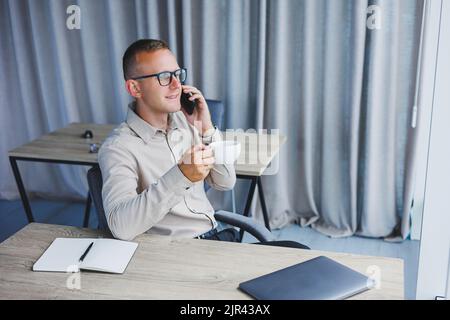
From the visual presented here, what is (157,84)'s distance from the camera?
1.85 meters

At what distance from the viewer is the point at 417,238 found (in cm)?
311

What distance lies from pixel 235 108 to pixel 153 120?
1.42 metres

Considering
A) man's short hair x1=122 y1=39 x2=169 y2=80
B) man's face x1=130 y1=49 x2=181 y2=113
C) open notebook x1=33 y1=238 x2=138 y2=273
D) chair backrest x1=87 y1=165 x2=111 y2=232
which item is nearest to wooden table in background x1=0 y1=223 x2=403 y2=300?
open notebook x1=33 y1=238 x2=138 y2=273

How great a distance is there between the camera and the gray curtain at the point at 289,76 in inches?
116

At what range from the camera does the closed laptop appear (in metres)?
1.27

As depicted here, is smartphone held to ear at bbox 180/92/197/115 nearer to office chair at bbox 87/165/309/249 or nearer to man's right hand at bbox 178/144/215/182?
office chair at bbox 87/165/309/249

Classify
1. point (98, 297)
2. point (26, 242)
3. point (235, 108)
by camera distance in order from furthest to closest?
point (235, 108)
point (26, 242)
point (98, 297)

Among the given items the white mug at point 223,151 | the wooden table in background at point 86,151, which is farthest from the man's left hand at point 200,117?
the wooden table in background at point 86,151

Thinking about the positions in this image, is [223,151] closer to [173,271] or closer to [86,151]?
[173,271]

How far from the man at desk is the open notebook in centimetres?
6

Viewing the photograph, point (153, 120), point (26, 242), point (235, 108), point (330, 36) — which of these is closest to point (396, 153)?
point (330, 36)

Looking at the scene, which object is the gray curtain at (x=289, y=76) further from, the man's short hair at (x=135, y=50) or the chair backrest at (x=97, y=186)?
the chair backrest at (x=97, y=186)

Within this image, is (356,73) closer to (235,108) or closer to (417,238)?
(235,108)

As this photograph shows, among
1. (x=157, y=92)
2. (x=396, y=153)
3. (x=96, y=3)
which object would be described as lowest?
(x=396, y=153)
